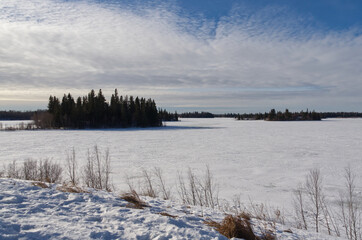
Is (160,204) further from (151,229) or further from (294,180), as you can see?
(294,180)

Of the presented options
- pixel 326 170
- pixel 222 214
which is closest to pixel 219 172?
pixel 326 170

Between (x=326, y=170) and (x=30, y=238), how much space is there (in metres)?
14.6

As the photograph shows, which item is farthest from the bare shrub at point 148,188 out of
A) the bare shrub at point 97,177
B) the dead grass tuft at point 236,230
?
the dead grass tuft at point 236,230

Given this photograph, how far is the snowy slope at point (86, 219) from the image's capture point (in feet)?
12.1

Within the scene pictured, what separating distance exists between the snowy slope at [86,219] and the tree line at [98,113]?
63738 millimetres

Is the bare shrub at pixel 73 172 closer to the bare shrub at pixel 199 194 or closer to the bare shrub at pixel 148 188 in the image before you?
the bare shrub at pixel 148 188

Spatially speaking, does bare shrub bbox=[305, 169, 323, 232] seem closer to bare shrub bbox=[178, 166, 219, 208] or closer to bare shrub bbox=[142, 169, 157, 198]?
bare shrub bbox=[178, 166, 219, 208]

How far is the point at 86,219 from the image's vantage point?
4355 millimetres

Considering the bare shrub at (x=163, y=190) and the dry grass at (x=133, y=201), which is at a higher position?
the dry grass at (x=133, y=201)

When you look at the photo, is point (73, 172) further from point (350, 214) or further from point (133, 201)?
point (350, 214)

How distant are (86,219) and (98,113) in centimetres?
6688

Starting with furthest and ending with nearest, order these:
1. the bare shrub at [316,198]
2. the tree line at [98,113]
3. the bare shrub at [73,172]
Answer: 1. the tree line at [98,113]
2. the bare shrub at [73,172]
3. the bare shrub at [316,198]

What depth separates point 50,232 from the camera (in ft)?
11.8

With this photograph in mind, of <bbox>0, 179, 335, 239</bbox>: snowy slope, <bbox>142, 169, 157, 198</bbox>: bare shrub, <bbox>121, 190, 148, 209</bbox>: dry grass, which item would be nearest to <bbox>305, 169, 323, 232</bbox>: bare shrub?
<bbox>0, 179, 335, 239</bbox>: snowy slope
